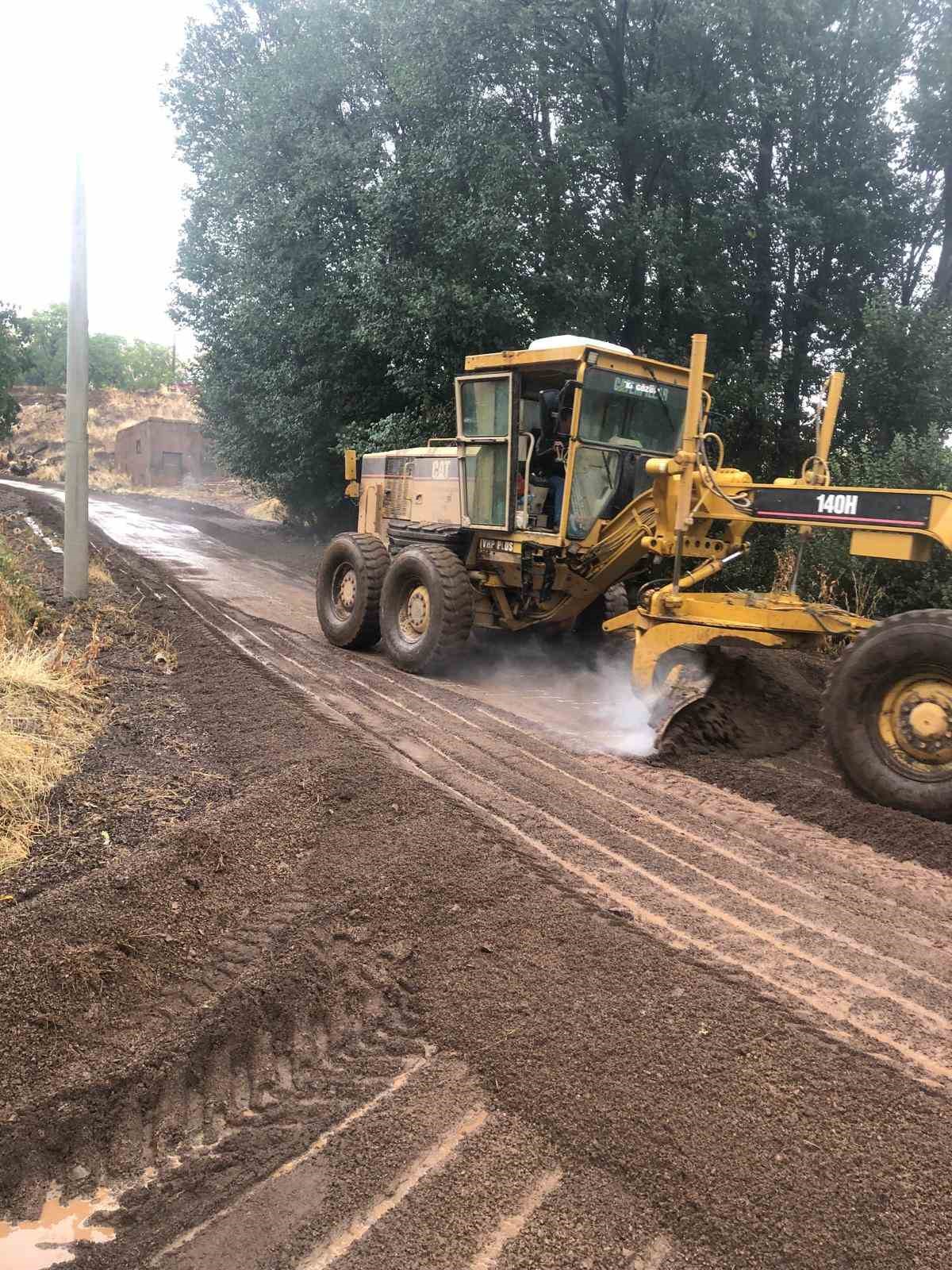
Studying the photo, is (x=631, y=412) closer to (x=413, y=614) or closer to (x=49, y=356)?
(x=413, y=614)

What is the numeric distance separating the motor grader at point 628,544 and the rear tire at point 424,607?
0.06ft

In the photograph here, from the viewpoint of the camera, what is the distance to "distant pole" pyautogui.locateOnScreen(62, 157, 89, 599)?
34.3ft

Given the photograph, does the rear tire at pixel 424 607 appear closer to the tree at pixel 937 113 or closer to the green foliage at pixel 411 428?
the green foliage at pixel 411 428

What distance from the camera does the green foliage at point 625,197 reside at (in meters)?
14.2

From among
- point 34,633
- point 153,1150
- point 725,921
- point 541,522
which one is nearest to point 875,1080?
point 725,921

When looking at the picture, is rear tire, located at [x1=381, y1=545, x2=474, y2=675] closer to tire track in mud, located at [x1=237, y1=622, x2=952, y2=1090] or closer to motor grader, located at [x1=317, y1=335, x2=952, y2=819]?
motor grader, located at [x1=317, y1=335, x2=952, y2=819]

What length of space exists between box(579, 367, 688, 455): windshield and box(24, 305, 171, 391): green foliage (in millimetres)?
61819

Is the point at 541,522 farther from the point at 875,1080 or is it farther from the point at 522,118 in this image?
the point at 522,118

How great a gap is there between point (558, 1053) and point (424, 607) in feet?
21.2

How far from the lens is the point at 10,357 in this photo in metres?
37.8

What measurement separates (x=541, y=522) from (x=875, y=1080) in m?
6.62

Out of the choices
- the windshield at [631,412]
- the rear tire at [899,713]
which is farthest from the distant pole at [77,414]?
the rear tire at [899,713]

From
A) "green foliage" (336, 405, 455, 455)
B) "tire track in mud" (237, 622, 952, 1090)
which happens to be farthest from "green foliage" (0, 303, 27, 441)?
"tire track in mud" (237, 622, 952, 1090)

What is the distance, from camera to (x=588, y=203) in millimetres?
15445
